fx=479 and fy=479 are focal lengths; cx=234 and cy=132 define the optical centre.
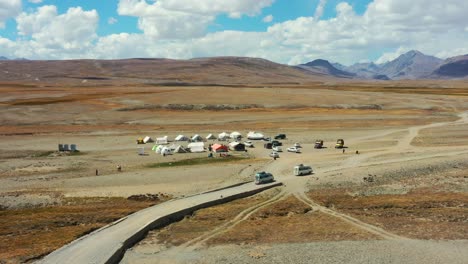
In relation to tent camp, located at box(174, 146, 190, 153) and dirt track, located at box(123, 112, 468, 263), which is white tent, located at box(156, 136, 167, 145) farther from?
dirt track, located at box(123, 112, 468, 263)

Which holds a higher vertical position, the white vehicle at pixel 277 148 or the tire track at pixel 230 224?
the white vehicle at pixel 277 148

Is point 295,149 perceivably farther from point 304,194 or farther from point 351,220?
point 351,220

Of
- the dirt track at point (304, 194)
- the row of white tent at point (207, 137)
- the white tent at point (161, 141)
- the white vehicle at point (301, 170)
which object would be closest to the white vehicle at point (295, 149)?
the dirt track at point (304, 194)

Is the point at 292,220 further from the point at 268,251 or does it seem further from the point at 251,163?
the point at 251,163

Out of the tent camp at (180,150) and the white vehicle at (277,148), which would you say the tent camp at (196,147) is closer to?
the tent camp at (180,150)

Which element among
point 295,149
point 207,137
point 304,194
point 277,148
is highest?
point 207,137

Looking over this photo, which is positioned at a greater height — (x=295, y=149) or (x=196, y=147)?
(x=196, y=147)

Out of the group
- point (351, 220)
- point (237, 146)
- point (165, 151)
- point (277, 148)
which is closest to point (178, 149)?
point (165, 151)
